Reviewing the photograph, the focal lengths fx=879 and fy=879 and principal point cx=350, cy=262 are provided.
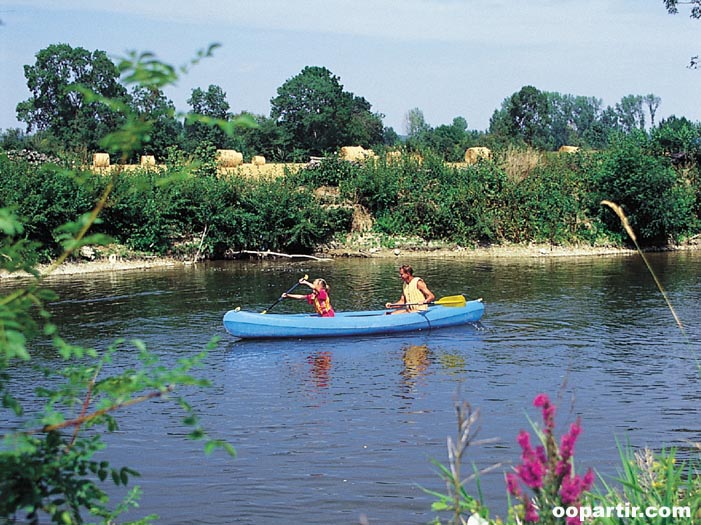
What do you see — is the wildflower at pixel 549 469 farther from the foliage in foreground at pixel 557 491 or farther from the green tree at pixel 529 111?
the green tree at pixel 529 111

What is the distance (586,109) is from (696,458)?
10637cm


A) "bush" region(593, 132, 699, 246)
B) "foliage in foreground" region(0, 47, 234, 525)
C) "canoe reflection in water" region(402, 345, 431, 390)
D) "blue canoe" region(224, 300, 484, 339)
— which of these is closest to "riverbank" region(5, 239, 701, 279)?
"bush" region(593, 132, 699, 246)

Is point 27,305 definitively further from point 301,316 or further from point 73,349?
point 301,316

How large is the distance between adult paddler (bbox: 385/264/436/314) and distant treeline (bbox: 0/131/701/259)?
13.5m

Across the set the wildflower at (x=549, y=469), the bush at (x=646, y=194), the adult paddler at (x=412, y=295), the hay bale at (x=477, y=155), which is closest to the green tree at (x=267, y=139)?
the hay bale at (x=477, y=155)

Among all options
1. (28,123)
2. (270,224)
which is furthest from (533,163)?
(28,123)

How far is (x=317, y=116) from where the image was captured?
186 feet

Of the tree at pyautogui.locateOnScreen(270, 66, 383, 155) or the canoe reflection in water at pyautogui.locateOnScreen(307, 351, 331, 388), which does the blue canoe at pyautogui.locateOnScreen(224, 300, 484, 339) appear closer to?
the canoe reflection in water at pyautogui.locateOnScreen(307, 351, 331, 388)

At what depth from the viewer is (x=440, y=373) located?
42.3 feet

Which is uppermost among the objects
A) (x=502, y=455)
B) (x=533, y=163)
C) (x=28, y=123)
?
(x=28, y=123)

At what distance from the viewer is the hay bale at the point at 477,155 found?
1344 inches

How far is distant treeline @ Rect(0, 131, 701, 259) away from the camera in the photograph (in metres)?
28.9

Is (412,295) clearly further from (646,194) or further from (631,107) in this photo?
(631,107)

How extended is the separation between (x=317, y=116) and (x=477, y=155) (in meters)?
23.9
